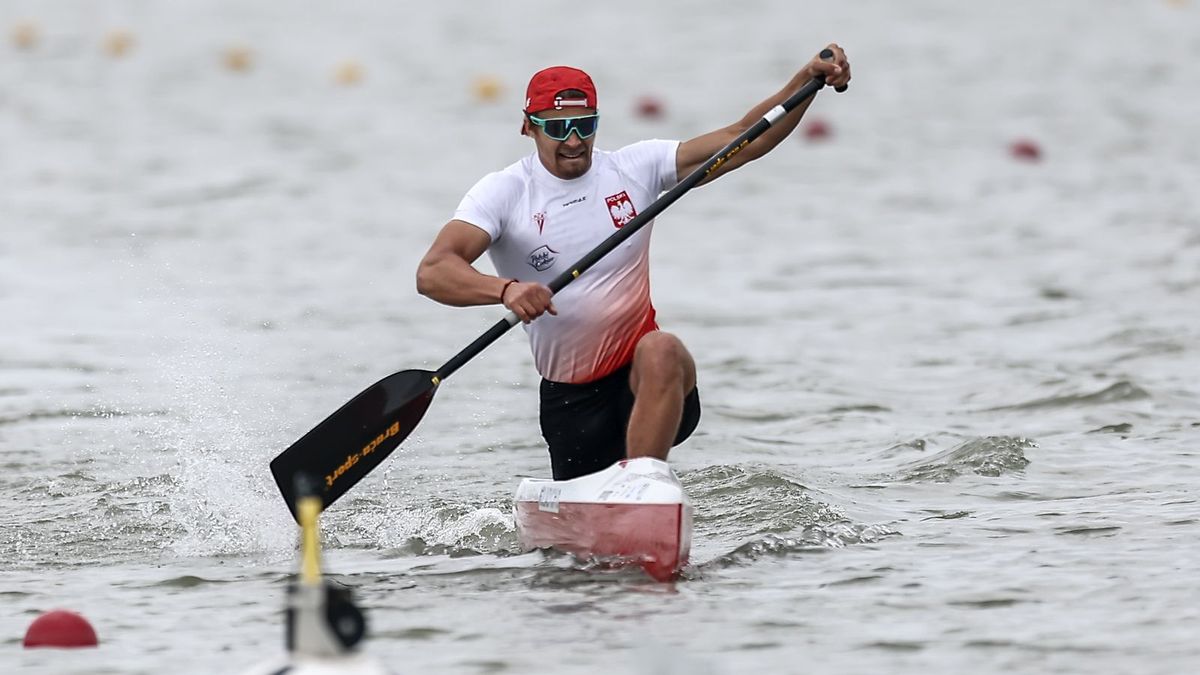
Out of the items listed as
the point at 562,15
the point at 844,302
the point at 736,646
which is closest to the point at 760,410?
the point at 844,302

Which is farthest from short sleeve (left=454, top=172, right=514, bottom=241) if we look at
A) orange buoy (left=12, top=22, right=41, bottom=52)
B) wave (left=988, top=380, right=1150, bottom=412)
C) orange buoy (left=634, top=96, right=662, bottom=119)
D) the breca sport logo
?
orange buoy (left=12, top=22, right=41, bottom=52)

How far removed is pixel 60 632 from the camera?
5457 millimetres

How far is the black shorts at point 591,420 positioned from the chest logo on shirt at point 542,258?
46cm

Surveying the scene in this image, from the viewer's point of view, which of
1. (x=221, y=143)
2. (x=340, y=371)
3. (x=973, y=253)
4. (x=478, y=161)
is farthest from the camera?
(x=221, y=143)

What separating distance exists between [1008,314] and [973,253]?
259cm

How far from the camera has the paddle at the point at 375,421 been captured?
21.8 feet

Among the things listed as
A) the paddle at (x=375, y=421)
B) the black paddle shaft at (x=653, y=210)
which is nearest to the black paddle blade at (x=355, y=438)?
the paddle at (x=375, y=421)

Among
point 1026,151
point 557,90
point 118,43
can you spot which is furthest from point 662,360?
point 118,43

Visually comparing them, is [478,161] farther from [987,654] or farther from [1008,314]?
[987,654]

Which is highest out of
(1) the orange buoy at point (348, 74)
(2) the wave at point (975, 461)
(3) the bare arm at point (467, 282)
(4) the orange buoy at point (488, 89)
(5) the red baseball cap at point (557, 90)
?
(1) the orange buoy at point (348, 74)

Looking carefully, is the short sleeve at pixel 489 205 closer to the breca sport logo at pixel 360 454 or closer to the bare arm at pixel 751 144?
the bare arm at pixel 751 144

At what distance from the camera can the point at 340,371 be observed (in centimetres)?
1095

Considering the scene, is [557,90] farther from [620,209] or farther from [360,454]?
[360,454]

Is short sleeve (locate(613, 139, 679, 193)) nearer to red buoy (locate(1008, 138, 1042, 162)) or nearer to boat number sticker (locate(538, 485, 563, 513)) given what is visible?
boat number sticker (locate(538, 485, 563, 513))
